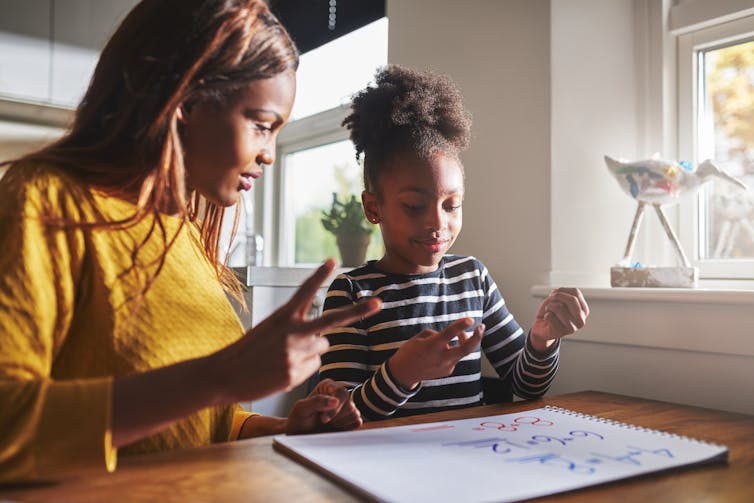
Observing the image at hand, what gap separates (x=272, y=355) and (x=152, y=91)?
333 mm

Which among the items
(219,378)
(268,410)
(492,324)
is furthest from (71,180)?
(268,410)

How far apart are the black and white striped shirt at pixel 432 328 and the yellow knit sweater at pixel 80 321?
274mm

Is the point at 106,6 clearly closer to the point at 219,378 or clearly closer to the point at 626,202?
→ the point at 626,202

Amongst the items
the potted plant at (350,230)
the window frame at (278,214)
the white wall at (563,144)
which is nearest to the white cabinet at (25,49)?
the window frame at (278,214)

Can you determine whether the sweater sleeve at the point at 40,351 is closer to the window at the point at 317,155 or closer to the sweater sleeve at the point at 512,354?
the sweater sleeve at the point at 512,354

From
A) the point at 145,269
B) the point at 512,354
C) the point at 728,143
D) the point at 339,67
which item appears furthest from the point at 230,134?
the point at 339,67

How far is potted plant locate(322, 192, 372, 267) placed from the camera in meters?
1.91

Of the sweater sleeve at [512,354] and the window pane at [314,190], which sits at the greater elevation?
the window pane at [314,190]

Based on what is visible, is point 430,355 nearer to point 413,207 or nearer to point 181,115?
point 413,207

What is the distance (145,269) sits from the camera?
2.44 feet

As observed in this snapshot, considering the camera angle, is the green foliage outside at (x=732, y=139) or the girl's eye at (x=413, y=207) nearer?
the girl's eye at (x=413, y=207)

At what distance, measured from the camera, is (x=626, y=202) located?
1519 millimetres

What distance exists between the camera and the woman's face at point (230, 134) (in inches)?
29.7

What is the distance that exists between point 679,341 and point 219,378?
91cm
